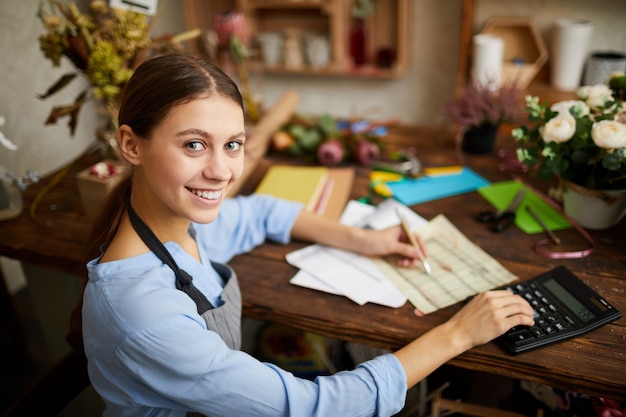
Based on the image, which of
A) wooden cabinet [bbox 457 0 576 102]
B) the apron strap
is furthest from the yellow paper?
wooden cabinet [bbox 457 0 576 102]

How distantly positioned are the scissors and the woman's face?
748 millimetres

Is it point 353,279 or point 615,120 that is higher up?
point 615,120

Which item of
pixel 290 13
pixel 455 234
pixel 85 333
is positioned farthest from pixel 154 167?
pixel 290 13

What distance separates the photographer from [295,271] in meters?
1.28

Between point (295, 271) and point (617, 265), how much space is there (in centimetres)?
75

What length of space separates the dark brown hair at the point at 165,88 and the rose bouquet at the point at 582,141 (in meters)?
0.79

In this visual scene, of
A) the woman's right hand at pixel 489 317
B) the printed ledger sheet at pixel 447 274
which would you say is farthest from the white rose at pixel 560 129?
the woman's right hand at pixel 489 317

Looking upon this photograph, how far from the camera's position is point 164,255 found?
0.99 meters

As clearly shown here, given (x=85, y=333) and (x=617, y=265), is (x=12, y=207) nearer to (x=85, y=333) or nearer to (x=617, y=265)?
(x=85, y=333)

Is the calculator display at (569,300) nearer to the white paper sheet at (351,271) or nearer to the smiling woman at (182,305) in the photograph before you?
the smiling woman at (182,305)

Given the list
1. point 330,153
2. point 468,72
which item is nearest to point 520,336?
point 330,153

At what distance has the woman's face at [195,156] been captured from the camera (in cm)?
90

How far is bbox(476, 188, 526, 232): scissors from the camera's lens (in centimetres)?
138

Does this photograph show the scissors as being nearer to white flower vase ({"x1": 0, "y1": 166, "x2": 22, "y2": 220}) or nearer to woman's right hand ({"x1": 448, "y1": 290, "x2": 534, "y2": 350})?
woman's right hand ({"x1": 448, "y1": 290, "x2": 534, "y2": 350})
